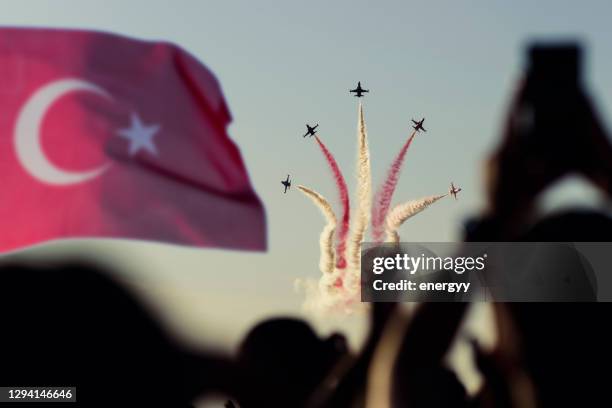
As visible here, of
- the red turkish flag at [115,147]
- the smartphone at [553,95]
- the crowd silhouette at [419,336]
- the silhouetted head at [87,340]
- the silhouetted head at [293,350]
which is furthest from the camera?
the red turkish flag at [115,147]

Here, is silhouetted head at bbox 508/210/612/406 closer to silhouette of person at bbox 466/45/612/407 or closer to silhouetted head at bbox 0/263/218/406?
silhouette of person at bbox 466/45/612/407

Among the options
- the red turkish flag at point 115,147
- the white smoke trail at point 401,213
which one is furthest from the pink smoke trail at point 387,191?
the red turkish flag at point 115,147

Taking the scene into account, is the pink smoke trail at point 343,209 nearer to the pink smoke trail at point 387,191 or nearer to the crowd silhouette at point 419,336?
the pink smoke trail at point 387,191

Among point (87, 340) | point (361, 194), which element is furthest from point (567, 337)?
point (361, 194)

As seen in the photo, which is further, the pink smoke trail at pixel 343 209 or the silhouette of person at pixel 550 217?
the pink smoke trail at pixel 343 209

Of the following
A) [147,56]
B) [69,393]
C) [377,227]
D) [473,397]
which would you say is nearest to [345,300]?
[377,227]

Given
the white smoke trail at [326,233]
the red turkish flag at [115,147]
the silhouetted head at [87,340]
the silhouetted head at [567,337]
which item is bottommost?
the silhouetted head at [87,340]

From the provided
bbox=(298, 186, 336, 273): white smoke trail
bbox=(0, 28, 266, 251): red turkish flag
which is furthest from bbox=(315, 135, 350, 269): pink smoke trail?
bbox=(0, 28, 266, 251): red turkish flag

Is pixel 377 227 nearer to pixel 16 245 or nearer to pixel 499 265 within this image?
pixel 16 245
